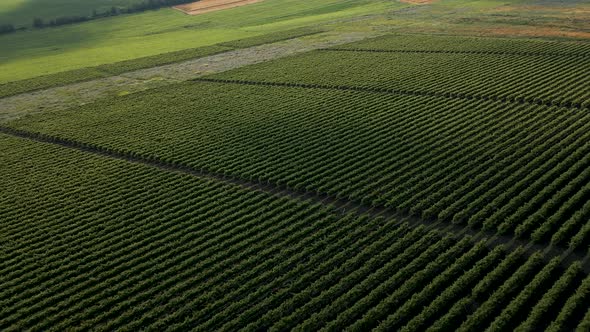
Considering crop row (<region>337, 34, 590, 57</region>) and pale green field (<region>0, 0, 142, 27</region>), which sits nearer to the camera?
crop row (<region>337, 34, 590, 57</region>)

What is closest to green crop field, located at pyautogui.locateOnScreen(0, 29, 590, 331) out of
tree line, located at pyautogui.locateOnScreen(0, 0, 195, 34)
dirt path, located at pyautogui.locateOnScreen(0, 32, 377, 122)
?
dirt path, located at pyautogui.locateOnScreen(0, 32, 377, 122)

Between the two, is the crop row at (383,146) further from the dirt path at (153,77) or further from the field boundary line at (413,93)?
the dirt path at (153,77)

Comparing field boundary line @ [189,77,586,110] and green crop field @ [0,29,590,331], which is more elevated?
field boundary line @ [189,77,586,110]

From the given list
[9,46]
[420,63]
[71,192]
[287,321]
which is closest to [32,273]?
[71,192]

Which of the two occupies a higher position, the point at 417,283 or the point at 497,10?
the point at 497,10

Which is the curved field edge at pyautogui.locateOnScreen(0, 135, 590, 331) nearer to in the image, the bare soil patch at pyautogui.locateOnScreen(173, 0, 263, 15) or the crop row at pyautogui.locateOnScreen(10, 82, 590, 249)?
the crop row at pyautogui.locateOnScreen(10, 82, 590, 249)

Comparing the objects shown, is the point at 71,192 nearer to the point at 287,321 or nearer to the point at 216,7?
the point at 287,321

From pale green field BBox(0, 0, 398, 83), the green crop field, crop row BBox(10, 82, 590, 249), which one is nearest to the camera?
the green crop field
